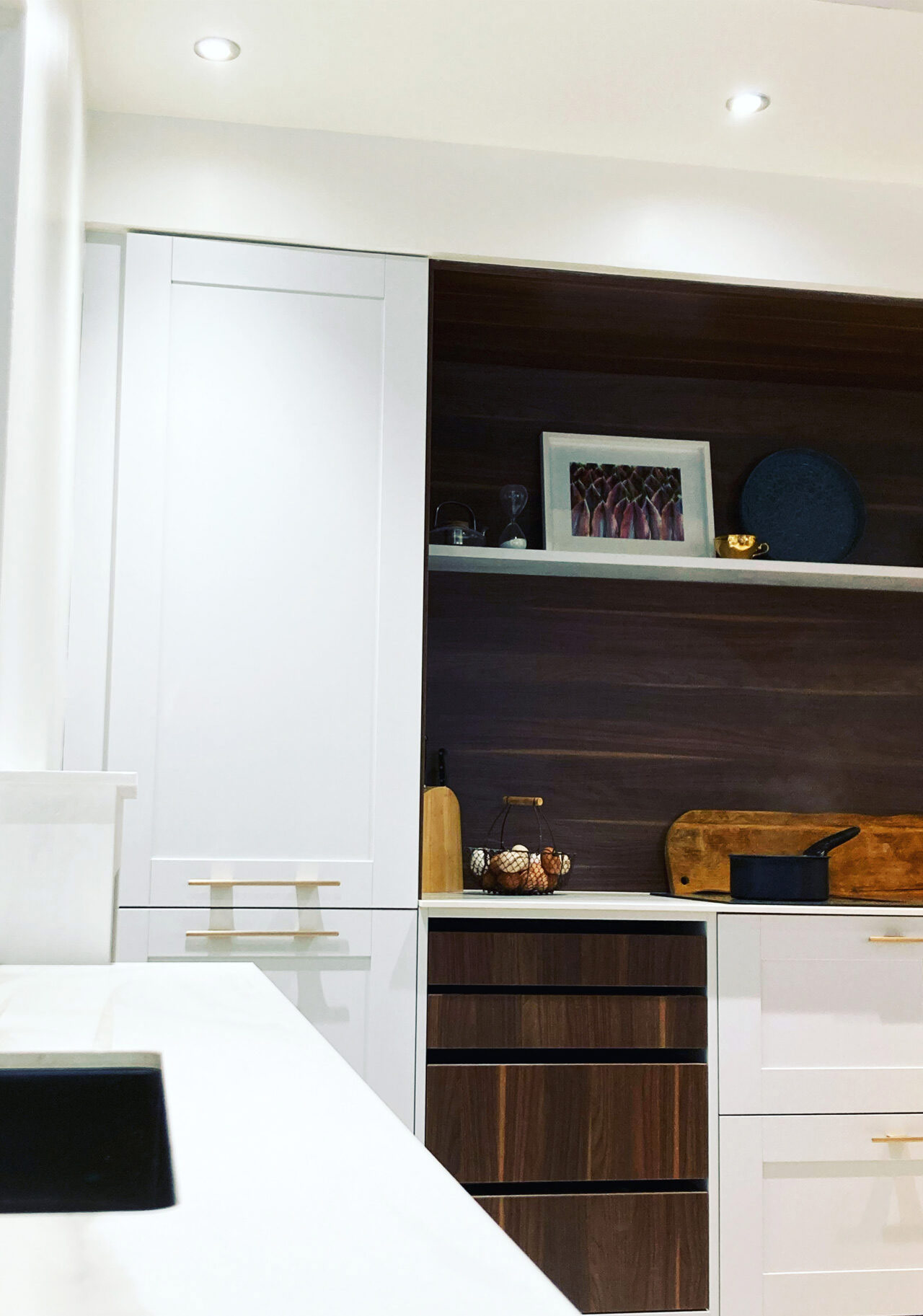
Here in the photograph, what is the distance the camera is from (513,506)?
9.31 feet

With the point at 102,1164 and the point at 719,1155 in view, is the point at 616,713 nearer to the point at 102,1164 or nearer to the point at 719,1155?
the point at 719,1155

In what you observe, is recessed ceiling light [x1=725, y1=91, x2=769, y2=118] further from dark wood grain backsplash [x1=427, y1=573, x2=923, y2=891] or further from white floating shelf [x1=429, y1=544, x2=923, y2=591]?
dark wood grain backsplash [x1=427, y1=573, x2=923, y2=891]

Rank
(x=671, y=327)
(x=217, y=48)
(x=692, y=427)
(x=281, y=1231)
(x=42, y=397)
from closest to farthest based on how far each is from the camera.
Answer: (x=281, y=1231), (x=42, y=397), (x=217, y=48), (x=671, y=327), (x=692, y=427)

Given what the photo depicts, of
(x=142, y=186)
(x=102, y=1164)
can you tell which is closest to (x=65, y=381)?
(x=142, y=186)

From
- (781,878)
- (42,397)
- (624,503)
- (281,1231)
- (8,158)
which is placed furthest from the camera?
(624,503)

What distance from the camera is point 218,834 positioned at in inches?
89.9

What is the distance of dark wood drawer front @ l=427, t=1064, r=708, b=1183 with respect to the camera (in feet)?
7.30

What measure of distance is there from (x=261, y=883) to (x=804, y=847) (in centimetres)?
143

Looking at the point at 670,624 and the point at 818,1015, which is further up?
the point at 670,624

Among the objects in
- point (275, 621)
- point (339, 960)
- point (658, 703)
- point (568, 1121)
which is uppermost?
point (275, 621)

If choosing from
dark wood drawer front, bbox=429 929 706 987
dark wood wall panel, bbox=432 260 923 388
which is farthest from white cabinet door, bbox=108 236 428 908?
dark wood wall panel, bbox=432 260 923 388

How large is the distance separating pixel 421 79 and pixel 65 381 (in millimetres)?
910

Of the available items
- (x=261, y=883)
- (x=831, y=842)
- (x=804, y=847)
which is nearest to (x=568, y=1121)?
(x=261, y=883)

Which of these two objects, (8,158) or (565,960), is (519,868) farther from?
(8,158)
